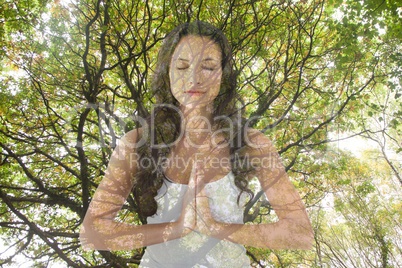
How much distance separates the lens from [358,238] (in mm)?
9398

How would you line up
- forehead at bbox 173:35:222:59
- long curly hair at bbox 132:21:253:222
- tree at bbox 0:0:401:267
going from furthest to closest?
tree at bbox 0:0:401:267 → forehead at bbox 173:35:222:59 → long curly hair at bbox 132:21:253:222

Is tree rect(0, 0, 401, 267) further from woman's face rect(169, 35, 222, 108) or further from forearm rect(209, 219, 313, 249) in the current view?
forearm rect(209, 219, 313, 249)

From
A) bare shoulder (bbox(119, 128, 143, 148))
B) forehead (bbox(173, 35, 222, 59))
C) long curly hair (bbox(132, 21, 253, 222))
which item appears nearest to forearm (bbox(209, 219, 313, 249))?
long curly hair (bbox(132, 21, 253, 222))

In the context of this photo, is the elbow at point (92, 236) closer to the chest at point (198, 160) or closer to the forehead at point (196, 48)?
the chest at point (198, 160)

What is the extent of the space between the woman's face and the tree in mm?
517

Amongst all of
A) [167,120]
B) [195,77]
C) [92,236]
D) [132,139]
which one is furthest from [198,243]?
[195,77]

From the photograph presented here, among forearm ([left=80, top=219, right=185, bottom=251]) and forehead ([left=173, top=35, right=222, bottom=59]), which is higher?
forehead ([left=173, top=35, right=222, bottom=59])

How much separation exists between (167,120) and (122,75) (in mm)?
1863

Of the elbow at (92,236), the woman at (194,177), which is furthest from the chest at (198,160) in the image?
the elbow at (92,236)

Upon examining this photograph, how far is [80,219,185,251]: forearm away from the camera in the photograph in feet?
5.46

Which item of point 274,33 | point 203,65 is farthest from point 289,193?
point 274,33

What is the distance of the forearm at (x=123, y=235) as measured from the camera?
5.46 feet

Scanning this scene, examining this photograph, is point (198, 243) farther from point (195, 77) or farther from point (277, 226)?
point (195, 77)

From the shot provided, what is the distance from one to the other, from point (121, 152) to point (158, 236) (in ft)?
2.04
